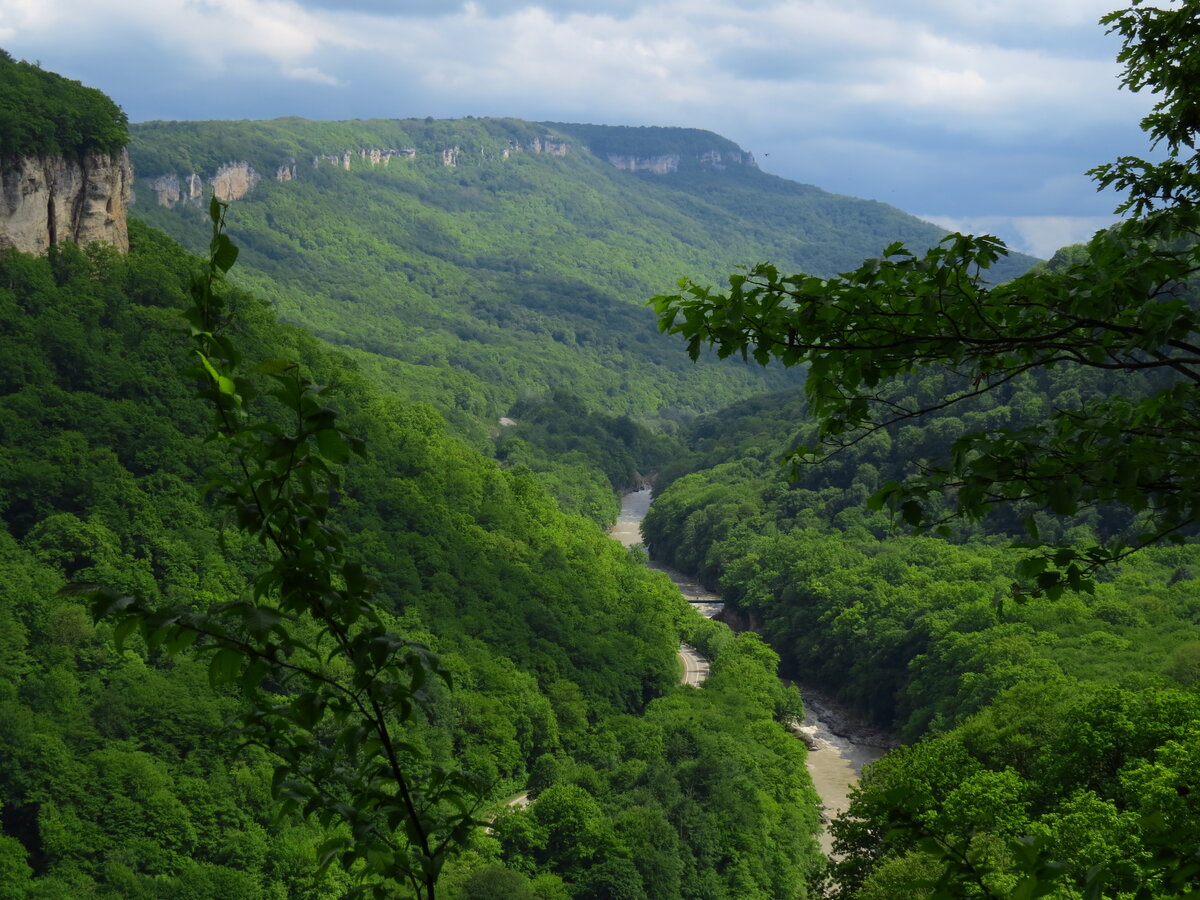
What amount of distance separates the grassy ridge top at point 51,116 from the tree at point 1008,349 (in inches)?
2076

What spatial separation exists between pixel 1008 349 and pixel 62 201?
5637 centimetres

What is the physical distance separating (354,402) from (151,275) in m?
14.9

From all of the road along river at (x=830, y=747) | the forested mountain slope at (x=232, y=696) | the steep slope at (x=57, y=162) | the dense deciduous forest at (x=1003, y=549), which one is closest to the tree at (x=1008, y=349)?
the dense deciduous forest at (x=1003, y=549)

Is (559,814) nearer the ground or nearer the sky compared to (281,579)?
nearer the ground

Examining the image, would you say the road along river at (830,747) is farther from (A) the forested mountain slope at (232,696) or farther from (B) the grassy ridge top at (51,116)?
(B) the grassy ridge top at (51,116)

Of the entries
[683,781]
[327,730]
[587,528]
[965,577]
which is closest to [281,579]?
[327,730]

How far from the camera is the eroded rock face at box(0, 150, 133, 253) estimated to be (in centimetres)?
5125

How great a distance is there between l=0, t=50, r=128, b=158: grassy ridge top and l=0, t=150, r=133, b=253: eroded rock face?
0.57 meters

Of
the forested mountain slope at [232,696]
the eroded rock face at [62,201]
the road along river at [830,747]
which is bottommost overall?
→ the road along river at [830,747]

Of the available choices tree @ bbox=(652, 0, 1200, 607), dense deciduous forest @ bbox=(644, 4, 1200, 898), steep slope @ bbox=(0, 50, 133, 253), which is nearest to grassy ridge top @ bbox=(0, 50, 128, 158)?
steep slope @ bbox=(0, 50, 133, 253)

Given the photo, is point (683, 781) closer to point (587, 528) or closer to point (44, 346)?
point (44, 346)

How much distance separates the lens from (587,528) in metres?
86.7

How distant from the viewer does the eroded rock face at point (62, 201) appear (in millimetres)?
→ 51250

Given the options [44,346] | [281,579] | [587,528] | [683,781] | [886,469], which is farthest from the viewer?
[886,469]
